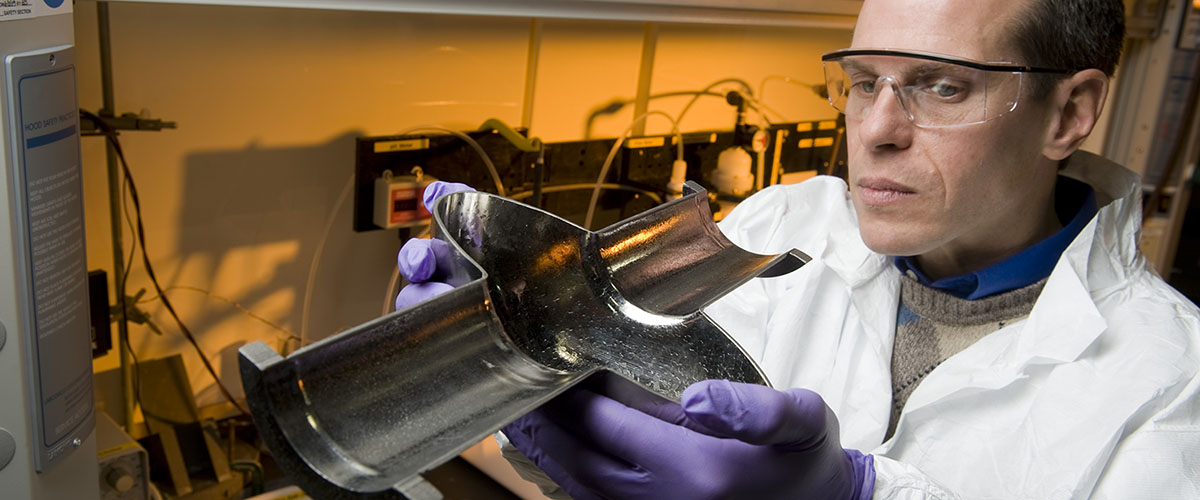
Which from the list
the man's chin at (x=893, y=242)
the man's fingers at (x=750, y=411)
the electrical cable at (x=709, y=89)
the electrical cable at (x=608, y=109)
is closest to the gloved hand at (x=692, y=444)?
the man's fingers at (x=750, y=411)

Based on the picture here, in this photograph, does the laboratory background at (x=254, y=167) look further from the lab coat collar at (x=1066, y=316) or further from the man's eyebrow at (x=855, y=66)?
the lab coat collar at (x=1066, y=316)

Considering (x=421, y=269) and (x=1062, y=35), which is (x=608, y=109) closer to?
(x=1062, y=35)

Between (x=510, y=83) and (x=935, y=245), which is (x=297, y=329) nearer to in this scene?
(x=510, y=83)

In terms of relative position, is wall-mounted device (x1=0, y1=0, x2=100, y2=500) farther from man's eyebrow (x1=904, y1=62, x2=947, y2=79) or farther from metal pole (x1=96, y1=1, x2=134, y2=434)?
man's eyebrow (x1=904, y1=62, x2=947, y2=79)

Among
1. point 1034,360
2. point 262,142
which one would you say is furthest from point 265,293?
point 1034,360

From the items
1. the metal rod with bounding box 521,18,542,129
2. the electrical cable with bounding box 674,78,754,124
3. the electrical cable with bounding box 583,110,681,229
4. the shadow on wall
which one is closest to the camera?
the shadow on wall

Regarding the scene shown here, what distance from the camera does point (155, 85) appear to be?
1399mm

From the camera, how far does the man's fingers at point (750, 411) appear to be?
2.28ft

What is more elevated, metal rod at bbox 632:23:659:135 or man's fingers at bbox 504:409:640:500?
metal rod at bbox 632:23:659:135

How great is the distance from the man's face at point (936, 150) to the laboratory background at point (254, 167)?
0.27 m

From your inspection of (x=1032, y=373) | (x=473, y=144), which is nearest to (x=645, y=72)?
(x=473, y=144)

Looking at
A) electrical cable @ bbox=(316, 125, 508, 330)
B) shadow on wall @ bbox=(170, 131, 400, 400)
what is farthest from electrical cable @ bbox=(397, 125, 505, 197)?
shadow on wall @ bbox=(170, 131, 400, 400)

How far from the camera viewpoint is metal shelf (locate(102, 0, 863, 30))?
1.18 m

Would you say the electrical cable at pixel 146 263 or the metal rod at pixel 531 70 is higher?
the metal rod at pixel 531 70
